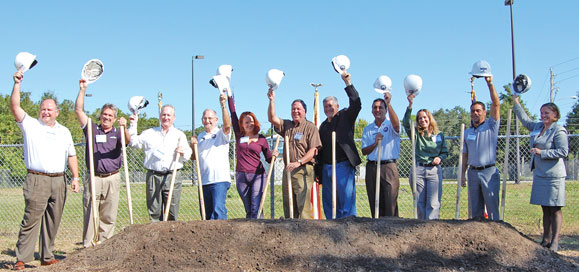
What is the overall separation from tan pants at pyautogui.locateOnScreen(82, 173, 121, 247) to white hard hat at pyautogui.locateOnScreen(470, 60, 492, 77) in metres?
4.62

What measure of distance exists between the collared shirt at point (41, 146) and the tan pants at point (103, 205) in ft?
1.87

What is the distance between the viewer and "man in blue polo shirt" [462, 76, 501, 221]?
18.0 ft

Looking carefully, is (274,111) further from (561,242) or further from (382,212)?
(561,242)

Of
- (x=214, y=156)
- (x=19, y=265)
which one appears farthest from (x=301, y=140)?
(x=19, y=265)

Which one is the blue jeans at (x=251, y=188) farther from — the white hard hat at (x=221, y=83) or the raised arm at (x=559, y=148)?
the raised arm at (x=559, y=148)

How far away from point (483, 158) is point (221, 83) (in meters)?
3.28

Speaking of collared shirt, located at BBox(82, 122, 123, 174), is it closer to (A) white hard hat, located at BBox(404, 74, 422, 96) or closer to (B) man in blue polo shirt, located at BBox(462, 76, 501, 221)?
(A) white hard hat, located at BBox(404, 74, 422, 96)

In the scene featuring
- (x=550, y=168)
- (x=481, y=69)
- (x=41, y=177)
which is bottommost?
(x=41, y=177)

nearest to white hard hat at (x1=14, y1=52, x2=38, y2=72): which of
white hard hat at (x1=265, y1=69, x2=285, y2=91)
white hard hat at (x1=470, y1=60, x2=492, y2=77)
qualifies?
white hard hat at (x1=265, y1=69, x2=285, y2=91)

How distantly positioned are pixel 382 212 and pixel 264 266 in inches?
84.1

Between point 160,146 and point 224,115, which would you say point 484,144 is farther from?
point 160,146

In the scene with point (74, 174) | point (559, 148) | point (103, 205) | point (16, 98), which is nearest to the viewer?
point (16, 98)

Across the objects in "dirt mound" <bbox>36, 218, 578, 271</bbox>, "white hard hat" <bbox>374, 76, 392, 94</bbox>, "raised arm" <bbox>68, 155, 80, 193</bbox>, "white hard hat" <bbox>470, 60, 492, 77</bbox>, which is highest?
"white hard hat" <bbox>470, 60, 492, 77</bbox>

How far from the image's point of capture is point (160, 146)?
5922 millimetres
